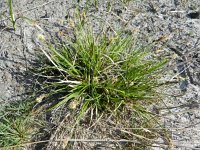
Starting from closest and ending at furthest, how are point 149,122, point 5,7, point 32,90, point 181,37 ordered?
point 149,122
point 32,90
point 181,37
point 5,7

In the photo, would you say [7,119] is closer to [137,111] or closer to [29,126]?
[29,126]

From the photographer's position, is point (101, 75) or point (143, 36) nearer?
point (101, 75)

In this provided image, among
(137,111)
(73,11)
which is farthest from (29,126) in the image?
(73,11)

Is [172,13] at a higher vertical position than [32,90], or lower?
higher

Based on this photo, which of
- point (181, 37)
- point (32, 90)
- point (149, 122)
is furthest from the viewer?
point (181, 37)

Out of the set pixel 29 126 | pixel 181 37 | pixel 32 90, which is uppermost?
pixel 181 37

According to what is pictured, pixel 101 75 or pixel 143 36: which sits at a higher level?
pixel 143 36

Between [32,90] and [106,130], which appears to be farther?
[32,90]

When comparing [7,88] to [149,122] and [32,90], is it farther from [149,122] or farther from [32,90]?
[149,122]
